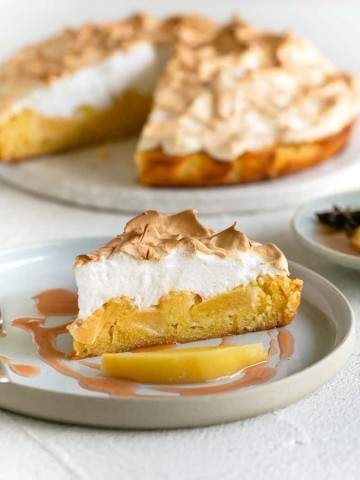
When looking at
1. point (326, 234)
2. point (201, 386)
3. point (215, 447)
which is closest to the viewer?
point (215, 447)

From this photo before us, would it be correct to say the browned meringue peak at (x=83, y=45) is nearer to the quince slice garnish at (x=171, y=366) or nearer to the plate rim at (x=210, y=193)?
the plate rim at (x=210, y=193)

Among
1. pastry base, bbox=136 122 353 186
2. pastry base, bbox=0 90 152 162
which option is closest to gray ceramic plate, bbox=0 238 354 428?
pastry base, bbox=136 122 353 186

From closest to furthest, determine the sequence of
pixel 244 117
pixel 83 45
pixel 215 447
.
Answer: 1. pixel 215 447
2. pixel 244 117
3. pixel 83 45


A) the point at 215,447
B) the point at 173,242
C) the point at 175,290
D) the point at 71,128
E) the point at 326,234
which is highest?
the point at 173,242

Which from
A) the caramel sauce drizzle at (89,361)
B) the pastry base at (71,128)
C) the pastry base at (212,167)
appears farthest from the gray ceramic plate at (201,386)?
the pastry base at (71,128)

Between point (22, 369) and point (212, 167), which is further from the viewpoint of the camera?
point (212, 167)

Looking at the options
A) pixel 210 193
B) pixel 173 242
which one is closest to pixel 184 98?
pixel 210 193

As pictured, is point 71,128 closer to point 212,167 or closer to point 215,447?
point 212,167
